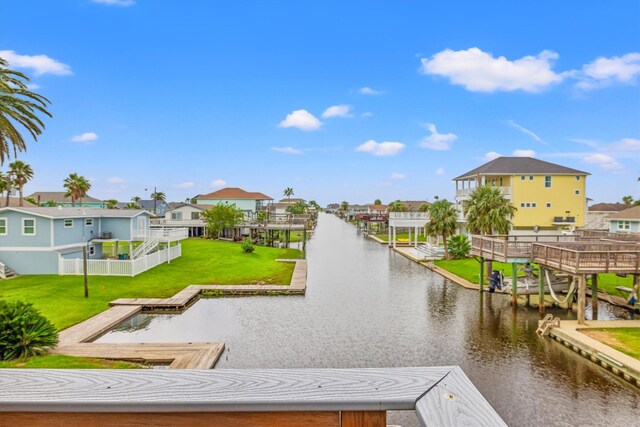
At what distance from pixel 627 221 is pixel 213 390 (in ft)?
169

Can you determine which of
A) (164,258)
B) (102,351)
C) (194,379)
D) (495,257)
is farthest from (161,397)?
(164,258)

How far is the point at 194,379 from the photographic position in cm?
180

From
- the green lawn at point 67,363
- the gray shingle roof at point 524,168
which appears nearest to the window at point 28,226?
the green lawn at point 67,363

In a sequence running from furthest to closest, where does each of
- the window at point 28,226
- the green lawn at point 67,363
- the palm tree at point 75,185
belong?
the palm tree at point 75,185, the window at point 28,226, the green lawn at point 67,363

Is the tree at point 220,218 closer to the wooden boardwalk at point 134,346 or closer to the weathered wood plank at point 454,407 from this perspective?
the wooden boardwalk at point 134,346

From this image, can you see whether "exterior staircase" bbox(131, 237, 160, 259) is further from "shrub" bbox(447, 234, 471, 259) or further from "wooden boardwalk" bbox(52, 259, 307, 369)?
"shrub" bbox(447, 234, 471, 259)

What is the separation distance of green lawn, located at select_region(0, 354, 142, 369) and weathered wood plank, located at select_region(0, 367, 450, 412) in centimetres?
1268

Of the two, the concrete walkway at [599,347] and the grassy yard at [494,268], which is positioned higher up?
the grassy yard at [494,268]

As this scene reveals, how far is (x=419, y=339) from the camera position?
16.8 m

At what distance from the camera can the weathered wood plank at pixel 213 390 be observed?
A: 1.62 m

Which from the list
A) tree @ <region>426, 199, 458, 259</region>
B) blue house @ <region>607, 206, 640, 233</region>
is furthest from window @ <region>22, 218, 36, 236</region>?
blue house @ <region>607, 206, 640, 233</region>

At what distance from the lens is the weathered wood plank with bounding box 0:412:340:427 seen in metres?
1.65

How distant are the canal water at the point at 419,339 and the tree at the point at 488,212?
619 centimetres

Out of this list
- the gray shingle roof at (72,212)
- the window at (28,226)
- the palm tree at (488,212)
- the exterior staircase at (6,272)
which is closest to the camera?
the exterior staircase at (6,272)
